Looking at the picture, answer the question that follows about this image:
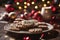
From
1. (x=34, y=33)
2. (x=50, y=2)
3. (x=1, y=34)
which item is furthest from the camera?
(x=50, y=2)

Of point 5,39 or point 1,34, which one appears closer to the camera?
point 5,39

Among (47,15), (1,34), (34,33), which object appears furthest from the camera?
(47,15)

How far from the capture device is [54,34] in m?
2.02

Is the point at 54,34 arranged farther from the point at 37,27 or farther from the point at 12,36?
the point at 12,36

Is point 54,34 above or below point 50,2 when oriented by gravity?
below

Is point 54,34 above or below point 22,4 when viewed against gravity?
below

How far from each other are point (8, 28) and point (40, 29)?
308 millimetres

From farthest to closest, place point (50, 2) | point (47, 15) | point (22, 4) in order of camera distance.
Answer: point (22, 4)
point (50, 2)
point (47, 15)

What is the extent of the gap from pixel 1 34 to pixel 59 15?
952 millimetres

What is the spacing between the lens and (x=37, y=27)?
1.94 metres

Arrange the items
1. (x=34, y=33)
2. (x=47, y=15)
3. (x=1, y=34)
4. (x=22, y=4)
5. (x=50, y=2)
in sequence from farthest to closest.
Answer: (x=22, y=4) < (x=50, y=2) < (x=47, y=15) < (x=1, y=34) < (x=34, y=33)

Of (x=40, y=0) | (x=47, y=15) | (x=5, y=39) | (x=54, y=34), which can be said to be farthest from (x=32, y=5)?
(x=5, y=39)

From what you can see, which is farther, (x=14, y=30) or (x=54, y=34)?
(x=54, y=34)

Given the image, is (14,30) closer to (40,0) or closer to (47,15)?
(47,15)
